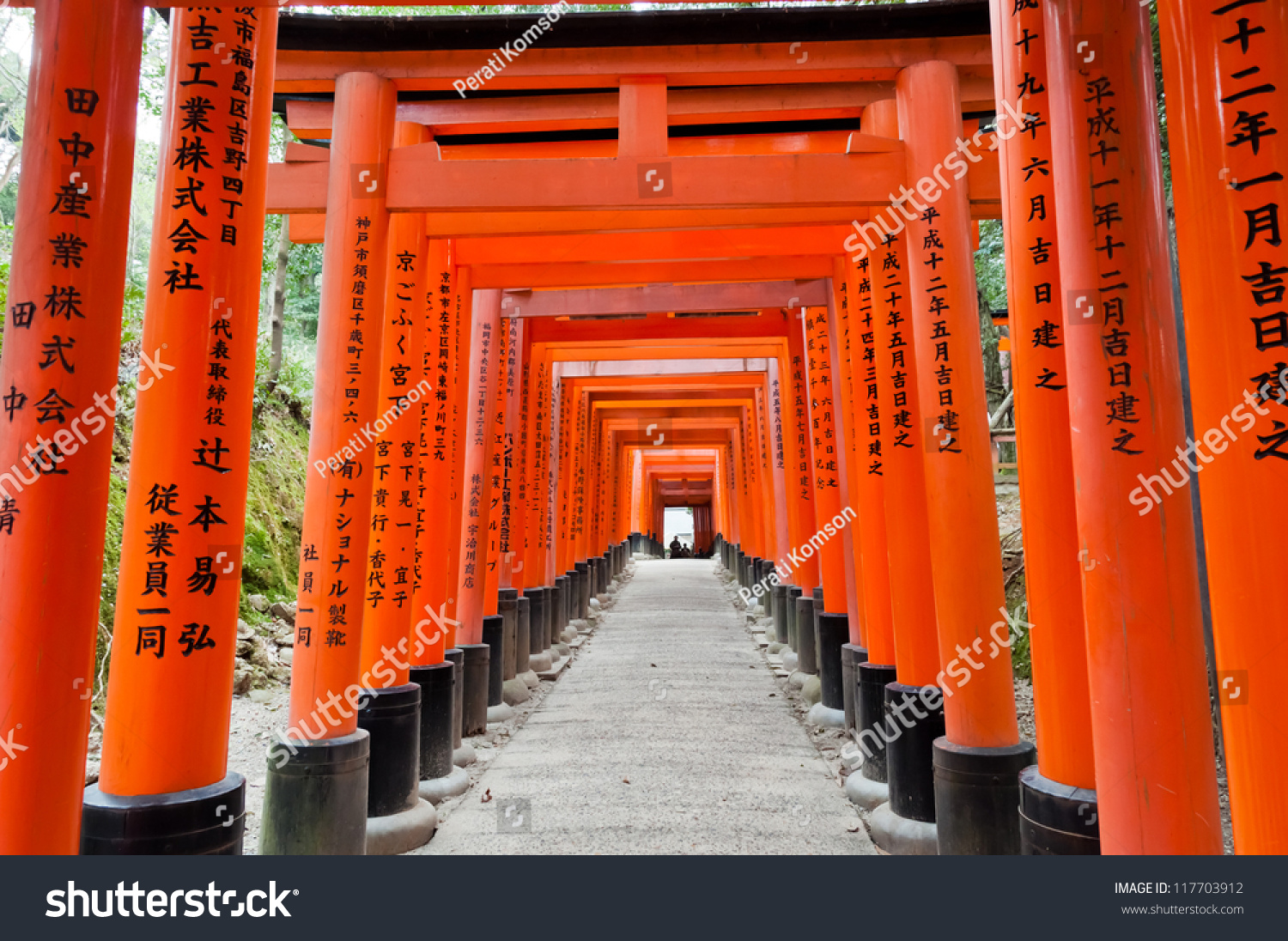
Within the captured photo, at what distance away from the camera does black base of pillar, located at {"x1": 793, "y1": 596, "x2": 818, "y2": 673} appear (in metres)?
8.16

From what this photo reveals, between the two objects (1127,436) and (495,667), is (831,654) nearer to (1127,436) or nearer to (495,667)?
(495,667)

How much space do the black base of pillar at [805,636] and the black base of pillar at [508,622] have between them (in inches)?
118

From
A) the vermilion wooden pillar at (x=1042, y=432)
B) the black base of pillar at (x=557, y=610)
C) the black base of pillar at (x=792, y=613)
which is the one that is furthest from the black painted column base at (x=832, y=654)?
the vermilion wooden pillar at (x=1042, y=432)

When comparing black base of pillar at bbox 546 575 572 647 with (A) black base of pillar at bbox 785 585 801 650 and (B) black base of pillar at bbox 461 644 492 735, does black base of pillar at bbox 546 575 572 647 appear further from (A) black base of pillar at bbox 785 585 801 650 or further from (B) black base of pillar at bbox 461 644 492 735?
(B) black base of pillar at bbox 461 644 492 735

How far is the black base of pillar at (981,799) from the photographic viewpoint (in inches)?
128

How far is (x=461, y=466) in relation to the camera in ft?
20.4

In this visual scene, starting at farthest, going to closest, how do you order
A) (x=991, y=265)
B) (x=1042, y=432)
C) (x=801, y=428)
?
(x=991, y=265)
(x=801, y=428)
(x=1042, y=432)

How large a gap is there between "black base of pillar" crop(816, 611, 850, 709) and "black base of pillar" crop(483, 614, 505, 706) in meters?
2.89

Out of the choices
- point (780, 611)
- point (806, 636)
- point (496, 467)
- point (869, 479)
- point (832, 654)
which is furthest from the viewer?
point (780, 611)

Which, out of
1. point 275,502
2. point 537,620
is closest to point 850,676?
point 537,620

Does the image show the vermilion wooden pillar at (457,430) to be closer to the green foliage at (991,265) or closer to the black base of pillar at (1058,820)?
the black base of pillar at (1058,820)

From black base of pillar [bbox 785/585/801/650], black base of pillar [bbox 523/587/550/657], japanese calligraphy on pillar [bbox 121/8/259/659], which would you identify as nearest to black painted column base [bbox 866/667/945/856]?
japanese calligraphy on pillar [bbox 121/8/259/659]

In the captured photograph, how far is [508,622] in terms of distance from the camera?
7.98m

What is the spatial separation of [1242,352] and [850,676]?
13.7 ft
